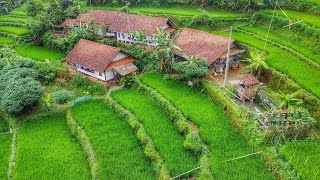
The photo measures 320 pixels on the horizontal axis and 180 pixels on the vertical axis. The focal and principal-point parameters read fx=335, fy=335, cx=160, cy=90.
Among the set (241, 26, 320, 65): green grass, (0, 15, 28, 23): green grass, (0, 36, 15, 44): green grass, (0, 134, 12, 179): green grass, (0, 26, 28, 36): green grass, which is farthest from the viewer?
(0, 15, 28, 23): green grass

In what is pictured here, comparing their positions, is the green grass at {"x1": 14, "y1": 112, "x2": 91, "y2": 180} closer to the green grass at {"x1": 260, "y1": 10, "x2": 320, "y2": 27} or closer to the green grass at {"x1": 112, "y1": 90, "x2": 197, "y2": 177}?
the green grass at {"x1": 112, "y1": 90, "x2": 197, "y2": 177}

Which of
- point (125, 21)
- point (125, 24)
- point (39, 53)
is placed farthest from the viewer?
point (39, 53)

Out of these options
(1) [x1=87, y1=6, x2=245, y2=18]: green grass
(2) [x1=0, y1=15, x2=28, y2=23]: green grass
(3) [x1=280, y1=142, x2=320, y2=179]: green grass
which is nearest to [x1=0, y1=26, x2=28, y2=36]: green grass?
(2) [x1=0, y1=15, x2=28, y2=23]: green grass

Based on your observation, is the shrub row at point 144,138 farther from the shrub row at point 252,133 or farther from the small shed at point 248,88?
the small shed at point 248,88

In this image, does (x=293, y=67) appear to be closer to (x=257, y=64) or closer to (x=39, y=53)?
(x=257, y=64)

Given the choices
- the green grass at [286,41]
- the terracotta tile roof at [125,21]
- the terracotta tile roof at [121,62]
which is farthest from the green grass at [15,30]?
the green grass at [286,41]

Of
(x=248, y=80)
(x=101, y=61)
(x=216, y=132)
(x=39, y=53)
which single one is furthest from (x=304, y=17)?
(x=39, y=53)
